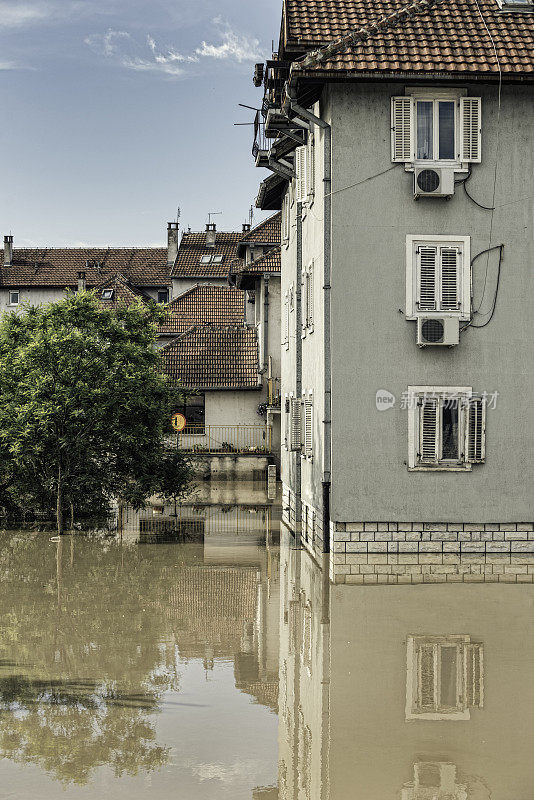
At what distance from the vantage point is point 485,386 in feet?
58.7

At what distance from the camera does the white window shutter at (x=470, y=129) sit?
17.8m

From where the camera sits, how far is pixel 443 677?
11383 mm

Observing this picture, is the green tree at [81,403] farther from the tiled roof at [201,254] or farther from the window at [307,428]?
the tiled roof at [201,254]

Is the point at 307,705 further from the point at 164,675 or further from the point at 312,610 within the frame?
the point at 312,610

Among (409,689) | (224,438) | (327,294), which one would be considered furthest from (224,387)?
(409,689)

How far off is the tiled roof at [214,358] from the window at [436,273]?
24.0m

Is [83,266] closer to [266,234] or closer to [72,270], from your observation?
[72,270]

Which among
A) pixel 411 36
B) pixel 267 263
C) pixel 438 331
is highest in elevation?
pixel 411 36

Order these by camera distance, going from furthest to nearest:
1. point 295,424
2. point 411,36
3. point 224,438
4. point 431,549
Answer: point 224,438, point 295,424, point 411,36, point 431,549

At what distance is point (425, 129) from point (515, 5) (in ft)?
11.5

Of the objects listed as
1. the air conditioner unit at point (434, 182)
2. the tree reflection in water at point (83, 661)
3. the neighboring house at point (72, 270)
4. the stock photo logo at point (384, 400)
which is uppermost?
the neighboring house at point (72, 270)

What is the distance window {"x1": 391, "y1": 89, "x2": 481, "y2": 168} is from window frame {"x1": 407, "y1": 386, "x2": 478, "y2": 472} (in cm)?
407

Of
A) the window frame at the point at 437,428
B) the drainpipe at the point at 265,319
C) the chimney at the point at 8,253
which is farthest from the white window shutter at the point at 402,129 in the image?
the chimney at the point at 8,253

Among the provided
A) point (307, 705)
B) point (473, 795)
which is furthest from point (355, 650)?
point (473, 795)
